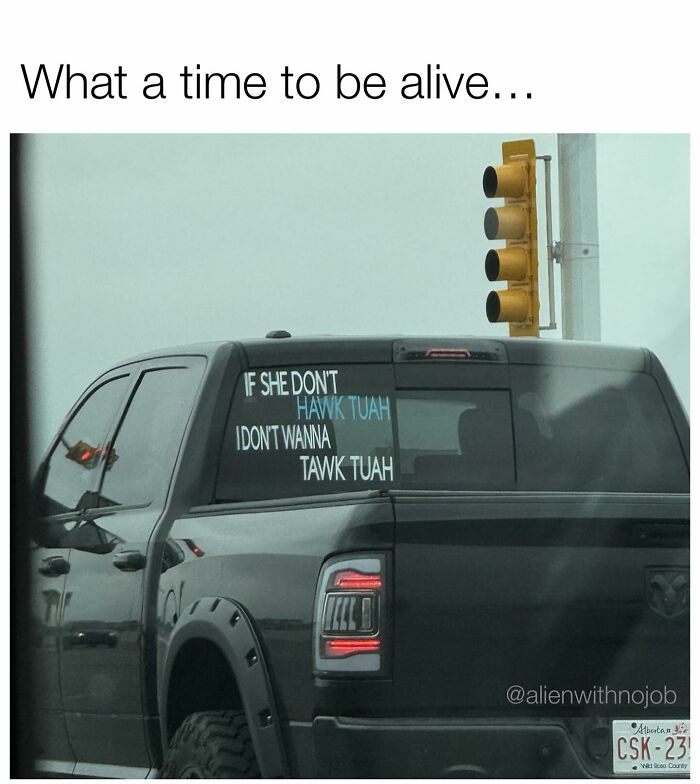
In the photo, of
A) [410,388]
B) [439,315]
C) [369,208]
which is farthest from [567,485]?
[369,208]

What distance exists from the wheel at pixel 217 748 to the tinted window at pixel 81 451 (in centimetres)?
137

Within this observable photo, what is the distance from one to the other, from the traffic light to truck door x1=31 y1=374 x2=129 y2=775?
2057 mm

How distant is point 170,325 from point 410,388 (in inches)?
40.9

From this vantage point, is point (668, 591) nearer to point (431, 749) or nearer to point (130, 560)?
point (431, 749)

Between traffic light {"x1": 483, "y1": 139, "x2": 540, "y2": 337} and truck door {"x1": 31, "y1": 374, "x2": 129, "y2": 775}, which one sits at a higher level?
traffic light {"x1": 483, "y1": 139, "x2": 540, "y2": 337}

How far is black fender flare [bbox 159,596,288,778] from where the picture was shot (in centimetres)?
400

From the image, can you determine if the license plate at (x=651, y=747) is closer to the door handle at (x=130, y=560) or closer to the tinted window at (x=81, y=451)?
the door handle at (x=130, y=560)

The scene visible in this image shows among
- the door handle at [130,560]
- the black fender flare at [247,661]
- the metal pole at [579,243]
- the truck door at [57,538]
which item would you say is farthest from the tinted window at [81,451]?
the metal pole at [579,243]

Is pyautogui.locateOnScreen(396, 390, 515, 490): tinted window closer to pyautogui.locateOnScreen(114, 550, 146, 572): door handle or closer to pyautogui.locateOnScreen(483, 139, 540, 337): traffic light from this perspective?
pyautogui.locateOnScreen(114, 550, 146, 572): door handle

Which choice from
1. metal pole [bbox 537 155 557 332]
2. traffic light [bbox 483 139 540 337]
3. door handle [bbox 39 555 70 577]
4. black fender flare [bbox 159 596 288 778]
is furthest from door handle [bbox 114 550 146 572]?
metal pole [bbox 537 155 557 332]

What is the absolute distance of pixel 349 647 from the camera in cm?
382

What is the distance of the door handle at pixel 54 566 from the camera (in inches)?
208

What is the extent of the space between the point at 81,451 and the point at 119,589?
911 millimetres
